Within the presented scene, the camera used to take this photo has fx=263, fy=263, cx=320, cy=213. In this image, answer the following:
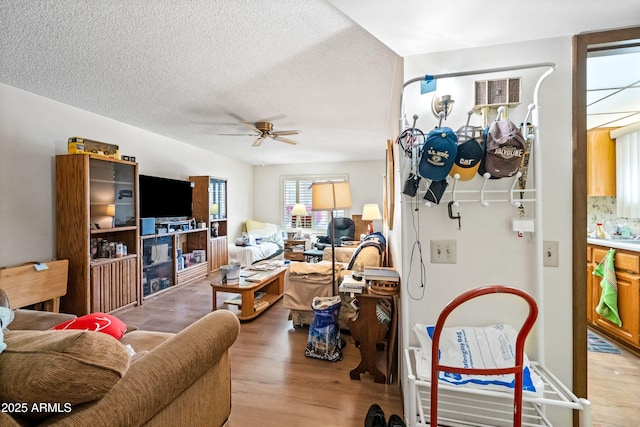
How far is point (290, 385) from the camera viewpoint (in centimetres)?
189

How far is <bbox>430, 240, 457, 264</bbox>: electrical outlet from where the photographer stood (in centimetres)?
147

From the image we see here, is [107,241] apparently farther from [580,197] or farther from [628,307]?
[628,307]

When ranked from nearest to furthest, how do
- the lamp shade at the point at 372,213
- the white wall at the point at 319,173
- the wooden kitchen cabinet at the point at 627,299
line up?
the wooden kitchen cabinet at the point at 627,299 < the lamp shade at the point at 372,213 < the white wall at the point at 319,173

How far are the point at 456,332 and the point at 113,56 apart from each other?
3.00 metres

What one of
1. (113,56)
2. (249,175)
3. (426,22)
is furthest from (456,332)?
(249,175)

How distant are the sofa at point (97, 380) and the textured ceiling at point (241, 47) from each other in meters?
1.62

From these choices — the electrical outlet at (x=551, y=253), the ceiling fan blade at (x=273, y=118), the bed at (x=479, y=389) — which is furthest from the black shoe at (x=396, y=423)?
the ceiling fan blade at (x=273, y=118)

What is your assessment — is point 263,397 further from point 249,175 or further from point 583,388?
point 249,175

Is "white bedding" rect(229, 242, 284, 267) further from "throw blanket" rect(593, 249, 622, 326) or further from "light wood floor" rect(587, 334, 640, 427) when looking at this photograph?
"throw blanket" rect(593, 249, 622, 326)

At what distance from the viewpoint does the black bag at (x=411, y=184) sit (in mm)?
1344

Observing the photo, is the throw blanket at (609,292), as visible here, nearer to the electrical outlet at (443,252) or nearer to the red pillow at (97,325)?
the electrical outlet at (443,252)

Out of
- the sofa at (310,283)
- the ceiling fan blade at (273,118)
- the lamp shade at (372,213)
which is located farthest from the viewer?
the lamp shade at (372,213)

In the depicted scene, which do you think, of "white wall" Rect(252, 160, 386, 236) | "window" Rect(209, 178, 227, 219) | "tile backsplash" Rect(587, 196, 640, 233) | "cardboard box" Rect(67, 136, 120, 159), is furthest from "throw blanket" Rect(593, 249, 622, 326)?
"window" Rect(209, 178, 227, 219)

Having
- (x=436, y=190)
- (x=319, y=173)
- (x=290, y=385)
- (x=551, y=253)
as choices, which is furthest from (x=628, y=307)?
(x=319, y=173)
